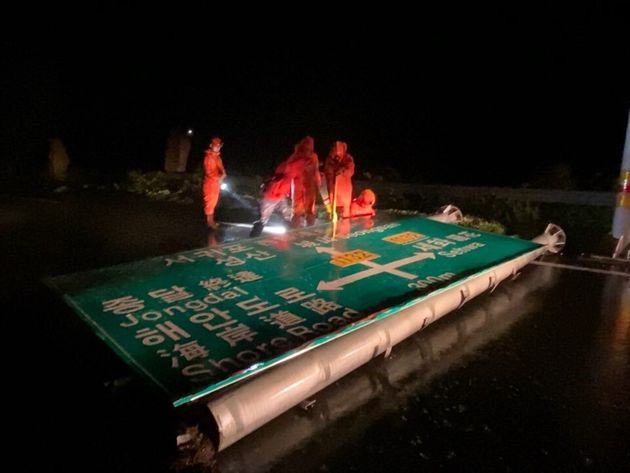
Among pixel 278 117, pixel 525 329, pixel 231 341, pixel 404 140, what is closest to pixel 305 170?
pixel 525 329

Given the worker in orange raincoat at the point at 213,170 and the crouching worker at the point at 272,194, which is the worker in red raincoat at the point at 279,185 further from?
the worker in orange raincoat at the point at 213,170

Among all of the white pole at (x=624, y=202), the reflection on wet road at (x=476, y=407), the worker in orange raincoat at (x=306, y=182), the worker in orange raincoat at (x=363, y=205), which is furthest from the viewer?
the worker in orange raincoat at (x=363, y=205)

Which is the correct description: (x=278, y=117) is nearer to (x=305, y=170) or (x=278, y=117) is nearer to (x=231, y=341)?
(x=305, y=170)

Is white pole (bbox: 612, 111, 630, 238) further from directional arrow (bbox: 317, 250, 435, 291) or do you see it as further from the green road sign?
directional arrow (bbox: 317, 250, 435, 291)

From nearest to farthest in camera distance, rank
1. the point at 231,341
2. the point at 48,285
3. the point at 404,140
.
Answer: the point at 231,341 → the point at 48,285 → the point at 404,140

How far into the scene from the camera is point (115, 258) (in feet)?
23.8

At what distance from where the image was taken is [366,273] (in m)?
4.77

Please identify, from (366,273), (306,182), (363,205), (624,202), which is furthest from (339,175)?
(624,202)

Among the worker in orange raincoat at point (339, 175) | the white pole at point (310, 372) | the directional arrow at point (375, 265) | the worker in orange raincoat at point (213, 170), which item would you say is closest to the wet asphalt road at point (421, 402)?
the white pole at point (310, 372)

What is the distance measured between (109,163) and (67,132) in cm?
534

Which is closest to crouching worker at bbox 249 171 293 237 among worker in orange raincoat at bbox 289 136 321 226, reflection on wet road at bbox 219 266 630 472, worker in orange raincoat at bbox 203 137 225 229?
worker in orange raincoat at bbox 289 136 321 226

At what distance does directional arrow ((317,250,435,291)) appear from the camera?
438 cm

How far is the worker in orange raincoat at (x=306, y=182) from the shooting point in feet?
24.7

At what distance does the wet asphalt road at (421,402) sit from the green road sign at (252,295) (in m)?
0.30
